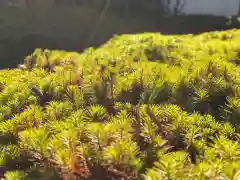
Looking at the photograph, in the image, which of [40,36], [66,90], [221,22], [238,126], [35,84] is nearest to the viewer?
[238,126]

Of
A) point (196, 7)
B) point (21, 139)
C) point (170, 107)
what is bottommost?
point (21, 139)

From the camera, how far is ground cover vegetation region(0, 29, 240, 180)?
6.57 ft

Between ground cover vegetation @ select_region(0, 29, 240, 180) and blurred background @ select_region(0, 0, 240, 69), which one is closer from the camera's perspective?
ground cover vegetation @ select_region(0, 29, 240, 180)

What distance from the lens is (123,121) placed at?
2.33m

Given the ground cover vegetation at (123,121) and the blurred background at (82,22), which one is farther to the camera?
the blurred background at (82,22)

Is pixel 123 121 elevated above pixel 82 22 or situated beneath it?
situated beneath

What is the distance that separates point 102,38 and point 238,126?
14.9m

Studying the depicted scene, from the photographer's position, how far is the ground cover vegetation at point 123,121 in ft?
6.57

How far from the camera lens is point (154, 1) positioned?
68.6ft

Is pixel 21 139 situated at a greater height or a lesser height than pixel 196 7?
lesser

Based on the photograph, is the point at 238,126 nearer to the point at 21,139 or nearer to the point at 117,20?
the point at 21,139

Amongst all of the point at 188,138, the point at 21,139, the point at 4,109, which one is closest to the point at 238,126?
the point at 188,138

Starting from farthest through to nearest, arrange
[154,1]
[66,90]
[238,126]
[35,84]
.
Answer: [154,1]
[35,84]
[66,90]
[238,126]

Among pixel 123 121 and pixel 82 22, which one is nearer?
pixel 123 121
